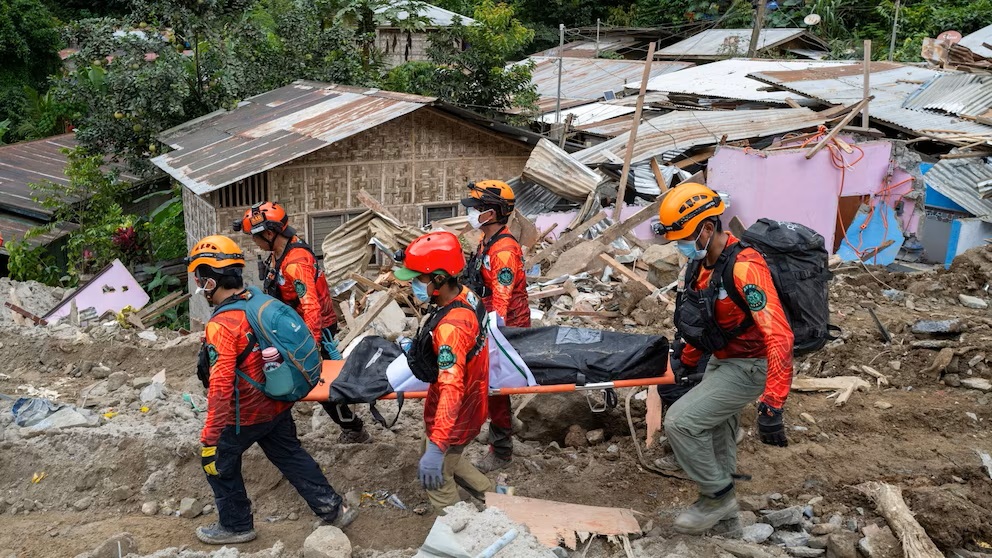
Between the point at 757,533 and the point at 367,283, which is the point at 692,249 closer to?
the point at 757,533

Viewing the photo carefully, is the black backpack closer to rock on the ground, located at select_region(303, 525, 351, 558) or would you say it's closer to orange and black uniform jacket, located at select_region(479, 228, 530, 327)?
orange and black uniform jacket, located at select_region(479, 228, 530, 327)

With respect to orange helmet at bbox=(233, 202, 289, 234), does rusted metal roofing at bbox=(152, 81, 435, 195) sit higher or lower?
lower

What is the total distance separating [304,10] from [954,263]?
44.4ft

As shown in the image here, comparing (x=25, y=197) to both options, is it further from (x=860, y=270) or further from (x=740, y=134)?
(x=860, y=270)

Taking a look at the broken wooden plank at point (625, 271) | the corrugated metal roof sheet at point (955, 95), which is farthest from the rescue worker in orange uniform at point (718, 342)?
the corrugated metal roof sheet at point (955, 95)

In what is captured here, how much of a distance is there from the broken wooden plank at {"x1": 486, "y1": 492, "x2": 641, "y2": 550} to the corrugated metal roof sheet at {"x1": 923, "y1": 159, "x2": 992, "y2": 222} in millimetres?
10833

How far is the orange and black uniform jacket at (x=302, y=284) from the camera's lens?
22.3 ft

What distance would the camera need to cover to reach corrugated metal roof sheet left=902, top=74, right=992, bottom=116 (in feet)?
55.8

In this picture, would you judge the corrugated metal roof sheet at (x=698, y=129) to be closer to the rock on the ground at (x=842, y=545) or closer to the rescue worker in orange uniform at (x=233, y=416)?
the rock on the ground at (x=842, y=545)

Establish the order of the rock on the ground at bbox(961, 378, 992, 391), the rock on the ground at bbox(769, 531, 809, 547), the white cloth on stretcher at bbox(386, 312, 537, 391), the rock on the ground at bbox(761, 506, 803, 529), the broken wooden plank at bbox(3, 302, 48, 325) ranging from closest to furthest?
the rock on the ground at bbox(769, 531, 809, 547) → the rock on the ground at bbox(761, 506, 803, 529) → the white cloth on stretcher at bbox(386, 312, 537, 391) → the rock on the ground at bbox(961, 378, 992, 391) → the broken wooden plank at bbox(3, 302, 48, 325)

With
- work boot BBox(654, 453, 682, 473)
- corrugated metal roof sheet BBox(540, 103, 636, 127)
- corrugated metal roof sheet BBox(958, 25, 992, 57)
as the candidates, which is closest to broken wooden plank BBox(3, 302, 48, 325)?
work boot BBox(654, 453, 682, 473)

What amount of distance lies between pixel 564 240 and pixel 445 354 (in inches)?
298

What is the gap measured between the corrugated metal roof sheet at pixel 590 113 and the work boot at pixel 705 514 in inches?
607

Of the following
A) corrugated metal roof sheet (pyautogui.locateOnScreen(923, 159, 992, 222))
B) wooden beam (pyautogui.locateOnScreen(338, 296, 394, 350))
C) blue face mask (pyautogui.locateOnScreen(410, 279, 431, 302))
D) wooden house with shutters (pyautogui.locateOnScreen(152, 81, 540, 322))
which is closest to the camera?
blue face mask (pyautogui.locateOnScreen(410, 279, 431, 302))
